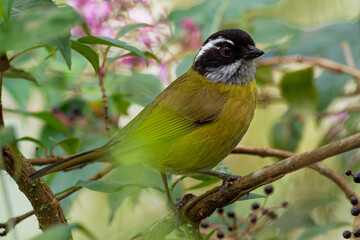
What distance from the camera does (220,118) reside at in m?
2.58

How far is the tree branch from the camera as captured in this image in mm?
1238

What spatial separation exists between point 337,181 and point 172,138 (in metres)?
0.83

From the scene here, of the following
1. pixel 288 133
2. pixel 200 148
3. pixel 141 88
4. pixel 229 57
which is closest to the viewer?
pixel 200 148

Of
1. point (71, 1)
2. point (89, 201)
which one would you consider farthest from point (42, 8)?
point (89, 201)

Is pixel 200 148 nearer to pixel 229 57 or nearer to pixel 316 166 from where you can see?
pixel 316 166

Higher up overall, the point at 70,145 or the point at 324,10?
the point at 324,10

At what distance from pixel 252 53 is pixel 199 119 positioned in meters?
0.60

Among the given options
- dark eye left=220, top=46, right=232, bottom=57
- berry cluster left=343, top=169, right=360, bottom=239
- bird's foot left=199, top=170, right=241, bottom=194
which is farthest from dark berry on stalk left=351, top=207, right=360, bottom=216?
dark eye left=220, top=46, right=232, bottom=57

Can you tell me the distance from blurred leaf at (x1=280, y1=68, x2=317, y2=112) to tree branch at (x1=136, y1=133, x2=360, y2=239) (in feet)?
5.48

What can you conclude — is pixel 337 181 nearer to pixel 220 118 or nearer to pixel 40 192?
pixel 220 118

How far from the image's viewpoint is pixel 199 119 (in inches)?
103

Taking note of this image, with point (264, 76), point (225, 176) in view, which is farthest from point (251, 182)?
point (264, 76)

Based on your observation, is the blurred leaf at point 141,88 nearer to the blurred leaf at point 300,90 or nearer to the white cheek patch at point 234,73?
the white cheek patch at point 234,73

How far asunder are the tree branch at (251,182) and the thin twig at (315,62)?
5.97ft
